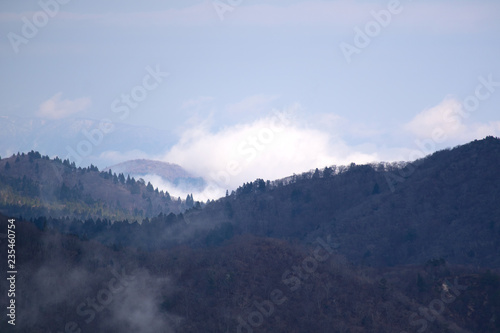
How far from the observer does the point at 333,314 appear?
108438 millimetres

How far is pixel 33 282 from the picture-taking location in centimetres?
11388

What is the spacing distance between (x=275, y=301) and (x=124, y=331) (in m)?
26.7

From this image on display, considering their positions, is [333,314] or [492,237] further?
[492,237]

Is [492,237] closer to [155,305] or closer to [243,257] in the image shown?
[243,257]

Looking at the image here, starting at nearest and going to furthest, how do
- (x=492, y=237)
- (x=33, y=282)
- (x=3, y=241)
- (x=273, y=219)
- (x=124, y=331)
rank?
(x=124, y=331)
(x=33, y=282)
(x=3, y=241)
(x=492, y=237)
(x=273, y=219)

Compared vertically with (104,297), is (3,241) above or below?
above

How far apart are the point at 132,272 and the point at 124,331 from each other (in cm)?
2062

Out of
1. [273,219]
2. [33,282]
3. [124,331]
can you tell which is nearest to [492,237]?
[273,219]

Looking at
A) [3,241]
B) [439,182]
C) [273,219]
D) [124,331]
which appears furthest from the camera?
[273,219]

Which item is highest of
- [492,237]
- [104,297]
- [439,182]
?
[439,182]

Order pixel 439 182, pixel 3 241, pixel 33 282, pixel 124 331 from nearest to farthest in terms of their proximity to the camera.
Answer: pixel 124 331 < pixel 33 282 < pixel 3 241 < pixel 439 182

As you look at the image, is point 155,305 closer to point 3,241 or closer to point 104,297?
point 104,297

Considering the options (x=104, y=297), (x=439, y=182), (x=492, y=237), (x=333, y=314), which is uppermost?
(x=439, y=182)

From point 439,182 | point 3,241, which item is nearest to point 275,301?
point 3,241
